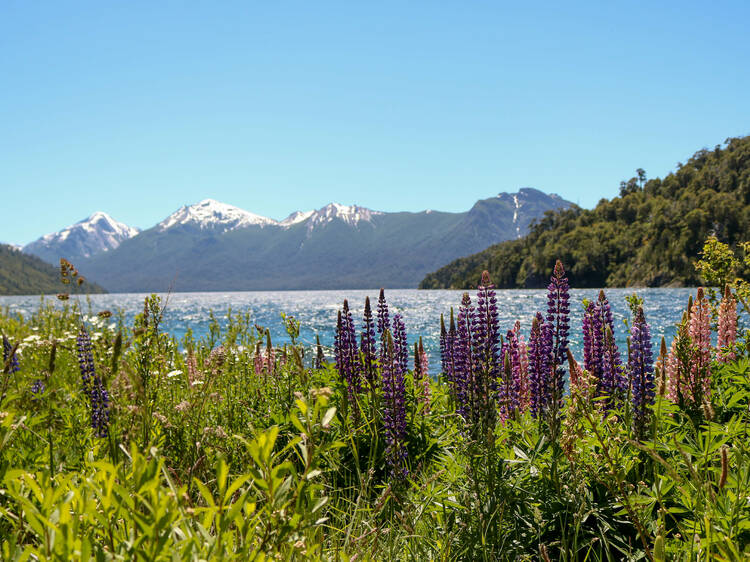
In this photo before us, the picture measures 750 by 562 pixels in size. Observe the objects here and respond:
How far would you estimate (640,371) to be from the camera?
4.85 metres

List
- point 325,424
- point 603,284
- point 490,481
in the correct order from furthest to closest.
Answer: point 603,284, point 490,481, point 325,424

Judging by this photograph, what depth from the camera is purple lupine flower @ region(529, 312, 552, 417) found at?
5239mm

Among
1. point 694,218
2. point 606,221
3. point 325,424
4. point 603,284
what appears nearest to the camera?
point 325,424

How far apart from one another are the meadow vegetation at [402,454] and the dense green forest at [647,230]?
129 meters

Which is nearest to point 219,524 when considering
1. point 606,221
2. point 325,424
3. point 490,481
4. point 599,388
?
point 325,424

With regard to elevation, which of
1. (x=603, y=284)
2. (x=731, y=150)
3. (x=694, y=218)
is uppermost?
(x=731, y=150)

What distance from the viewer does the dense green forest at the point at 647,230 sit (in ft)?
413

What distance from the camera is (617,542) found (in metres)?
3.46

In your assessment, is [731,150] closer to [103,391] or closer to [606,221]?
[606,221]

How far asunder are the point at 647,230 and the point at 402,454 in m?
161

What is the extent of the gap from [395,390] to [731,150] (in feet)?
656

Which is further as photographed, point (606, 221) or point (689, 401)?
point (606, 221)

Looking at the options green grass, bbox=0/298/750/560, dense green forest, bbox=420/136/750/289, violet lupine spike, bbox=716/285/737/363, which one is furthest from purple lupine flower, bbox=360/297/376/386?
dense green forest, bbox=420/136/750/289

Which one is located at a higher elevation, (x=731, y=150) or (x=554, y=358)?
(x=731, y=150)
